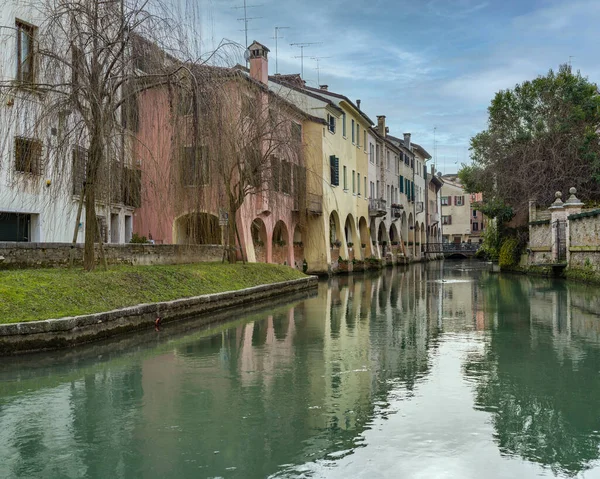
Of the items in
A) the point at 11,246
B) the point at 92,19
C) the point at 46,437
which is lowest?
the point at 46,437

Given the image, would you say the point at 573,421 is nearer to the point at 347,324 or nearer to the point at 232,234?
the point at 347,324

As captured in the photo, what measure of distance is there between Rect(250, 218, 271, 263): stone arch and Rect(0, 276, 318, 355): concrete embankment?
1110 cm

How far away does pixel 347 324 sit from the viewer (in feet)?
51.1

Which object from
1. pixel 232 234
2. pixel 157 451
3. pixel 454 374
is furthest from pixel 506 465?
pixel 232 234

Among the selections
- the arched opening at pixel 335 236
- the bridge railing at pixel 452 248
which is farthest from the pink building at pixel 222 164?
the bridge railing at pixel 452 248

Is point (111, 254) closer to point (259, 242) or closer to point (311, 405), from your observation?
point (311, 405)

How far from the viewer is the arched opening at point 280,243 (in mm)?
35000

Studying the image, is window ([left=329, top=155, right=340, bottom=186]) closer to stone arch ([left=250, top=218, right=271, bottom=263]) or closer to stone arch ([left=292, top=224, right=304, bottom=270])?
stone arch ([left=292, top=224, right=304, bottom=270])

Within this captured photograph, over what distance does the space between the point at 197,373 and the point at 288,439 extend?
372 cm

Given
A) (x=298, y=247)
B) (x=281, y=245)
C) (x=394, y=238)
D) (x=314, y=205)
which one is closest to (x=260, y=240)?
(x=281, y=245)

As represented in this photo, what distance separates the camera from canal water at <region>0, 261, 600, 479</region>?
5.61 metres

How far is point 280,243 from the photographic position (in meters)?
35.1

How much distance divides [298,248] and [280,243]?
140 inches

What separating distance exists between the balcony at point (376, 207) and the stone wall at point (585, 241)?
773 inches
